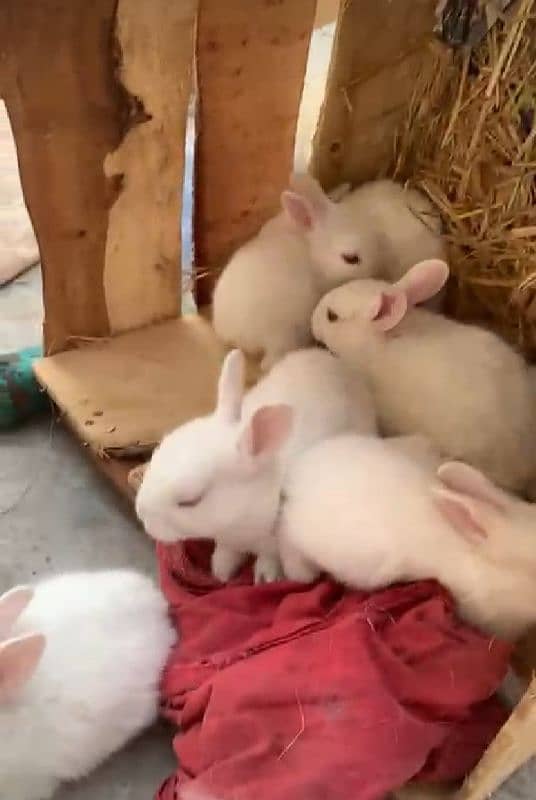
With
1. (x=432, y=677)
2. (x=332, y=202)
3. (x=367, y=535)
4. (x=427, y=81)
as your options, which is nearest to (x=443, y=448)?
(x=367, y=535)

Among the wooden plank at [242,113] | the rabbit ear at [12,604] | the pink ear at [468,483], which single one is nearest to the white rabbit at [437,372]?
the pink ear at [468,483]

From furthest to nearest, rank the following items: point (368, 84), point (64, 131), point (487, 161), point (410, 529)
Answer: point (368, 84) < point (487, 161) < point (64, 131) < point (410, 529)

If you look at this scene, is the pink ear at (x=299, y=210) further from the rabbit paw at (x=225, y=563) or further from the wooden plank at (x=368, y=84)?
the rabbit paw at (x=225, y=563)

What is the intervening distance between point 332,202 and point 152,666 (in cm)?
95

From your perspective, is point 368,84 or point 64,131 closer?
point 64,131

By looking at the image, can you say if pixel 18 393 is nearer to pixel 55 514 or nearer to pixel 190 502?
pixel 55 514

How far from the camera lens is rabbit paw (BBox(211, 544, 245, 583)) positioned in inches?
63.8

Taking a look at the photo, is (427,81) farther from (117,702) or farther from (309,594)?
(117,702)

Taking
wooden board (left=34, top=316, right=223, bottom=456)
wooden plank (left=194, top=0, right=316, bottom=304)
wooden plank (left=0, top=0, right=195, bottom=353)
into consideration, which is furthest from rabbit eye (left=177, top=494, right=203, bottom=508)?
wooden plank (left=194, top=0, right=316, bottom=304)

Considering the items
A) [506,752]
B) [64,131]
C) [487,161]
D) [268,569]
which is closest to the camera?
[506,752]

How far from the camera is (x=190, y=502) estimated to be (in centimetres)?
148

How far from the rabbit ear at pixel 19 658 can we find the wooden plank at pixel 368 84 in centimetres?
115

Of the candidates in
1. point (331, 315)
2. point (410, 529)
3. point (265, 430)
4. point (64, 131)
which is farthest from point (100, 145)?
point (410, 529)

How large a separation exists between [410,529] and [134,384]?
691 mm
